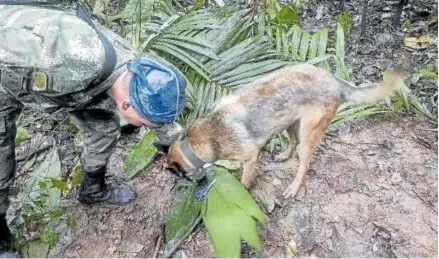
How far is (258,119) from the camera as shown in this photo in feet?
12.9

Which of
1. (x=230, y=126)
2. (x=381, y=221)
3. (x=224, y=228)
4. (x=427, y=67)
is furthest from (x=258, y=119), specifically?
(x=427, y=67)

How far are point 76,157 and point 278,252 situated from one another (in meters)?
2.18

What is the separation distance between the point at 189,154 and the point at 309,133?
97cm

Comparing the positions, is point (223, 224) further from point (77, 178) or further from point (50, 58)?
point (50, 58)

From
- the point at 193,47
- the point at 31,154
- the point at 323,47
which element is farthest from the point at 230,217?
the point at 323,47

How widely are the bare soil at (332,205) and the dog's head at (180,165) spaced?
18.0 inches

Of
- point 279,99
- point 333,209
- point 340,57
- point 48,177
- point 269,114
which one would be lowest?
point 333,209

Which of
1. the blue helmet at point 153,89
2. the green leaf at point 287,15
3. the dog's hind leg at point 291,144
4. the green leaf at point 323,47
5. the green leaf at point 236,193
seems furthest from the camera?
the green leaf at point 287,15

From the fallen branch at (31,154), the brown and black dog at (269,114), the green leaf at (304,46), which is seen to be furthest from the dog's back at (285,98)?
the fallen branch at (31,154)

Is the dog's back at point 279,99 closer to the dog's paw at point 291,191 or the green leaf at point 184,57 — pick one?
the dog's paw at point 291,191

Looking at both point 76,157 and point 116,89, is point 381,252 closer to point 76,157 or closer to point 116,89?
point 116,89

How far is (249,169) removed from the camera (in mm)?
4047

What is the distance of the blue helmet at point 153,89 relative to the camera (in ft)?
9.57

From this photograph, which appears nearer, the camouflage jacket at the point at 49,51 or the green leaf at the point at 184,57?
the camouflage jacket at the point at 49,51
